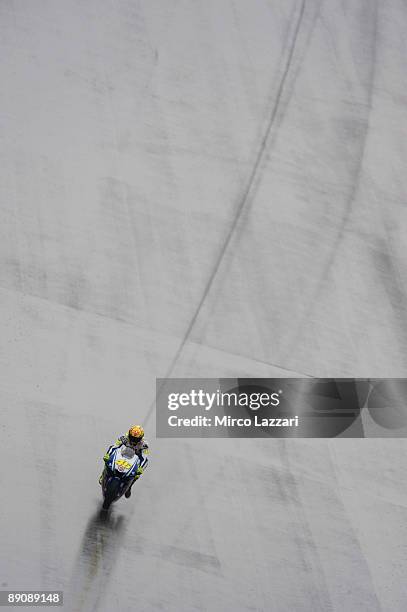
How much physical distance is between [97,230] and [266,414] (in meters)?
3.72

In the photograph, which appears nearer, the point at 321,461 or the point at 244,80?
the point at 321,461

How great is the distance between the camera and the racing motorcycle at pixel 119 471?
905 cm

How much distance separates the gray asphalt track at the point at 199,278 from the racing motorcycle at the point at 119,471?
0.48 metres

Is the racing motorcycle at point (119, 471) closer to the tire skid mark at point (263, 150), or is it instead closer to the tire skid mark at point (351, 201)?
the tire skid mark at point (263, 150)

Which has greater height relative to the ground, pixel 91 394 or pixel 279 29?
pixel 279 29

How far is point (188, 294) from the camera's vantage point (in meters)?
12.4

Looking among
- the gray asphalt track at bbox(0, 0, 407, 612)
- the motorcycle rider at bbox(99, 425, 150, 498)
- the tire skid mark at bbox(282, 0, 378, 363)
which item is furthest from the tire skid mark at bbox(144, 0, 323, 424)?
the motorcycle rider at bbox(99, 425, 150, 498)

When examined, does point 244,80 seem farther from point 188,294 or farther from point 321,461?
point 321,461

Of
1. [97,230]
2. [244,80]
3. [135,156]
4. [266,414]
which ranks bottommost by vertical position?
[266,414]

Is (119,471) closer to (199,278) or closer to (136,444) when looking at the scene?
(136,444)

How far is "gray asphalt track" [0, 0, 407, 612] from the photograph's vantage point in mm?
9539

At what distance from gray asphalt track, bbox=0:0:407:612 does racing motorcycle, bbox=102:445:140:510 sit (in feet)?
1.58

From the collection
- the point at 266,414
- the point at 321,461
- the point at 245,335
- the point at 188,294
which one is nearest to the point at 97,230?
the point at 188,294

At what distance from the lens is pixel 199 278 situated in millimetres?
12688
